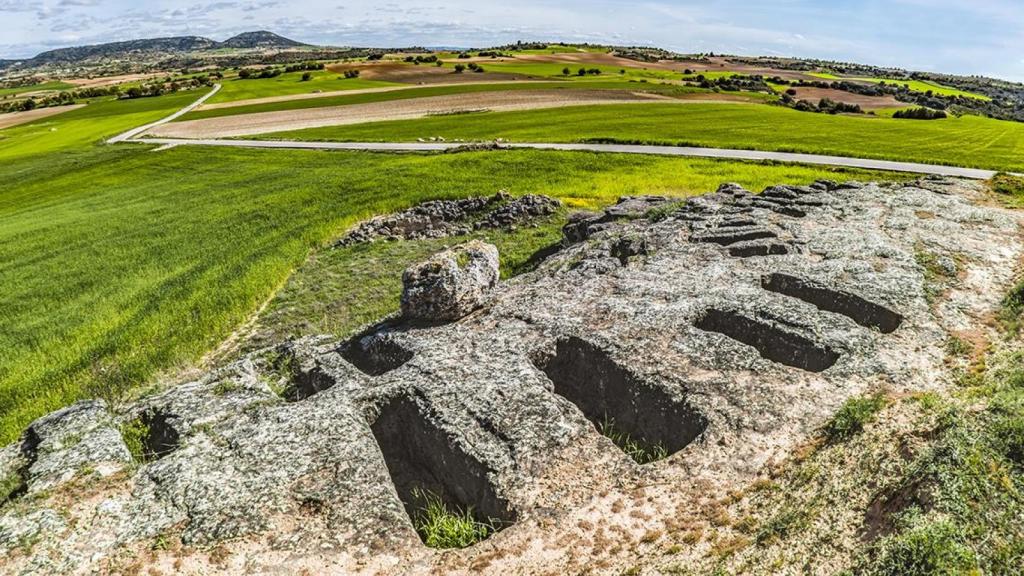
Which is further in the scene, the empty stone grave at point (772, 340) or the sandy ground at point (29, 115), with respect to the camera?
the sandy ground at point (29, 115)

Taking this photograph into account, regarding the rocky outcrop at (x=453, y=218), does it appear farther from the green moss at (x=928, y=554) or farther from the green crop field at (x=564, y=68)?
the green crop field at (x=564, y=68)

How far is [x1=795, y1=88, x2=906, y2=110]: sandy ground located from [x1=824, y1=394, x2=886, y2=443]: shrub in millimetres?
92438

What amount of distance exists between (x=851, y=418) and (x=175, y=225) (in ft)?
125

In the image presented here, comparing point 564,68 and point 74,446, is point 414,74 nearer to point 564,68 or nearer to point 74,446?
point 564,68

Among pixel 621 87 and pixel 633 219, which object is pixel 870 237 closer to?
pixel 633 219

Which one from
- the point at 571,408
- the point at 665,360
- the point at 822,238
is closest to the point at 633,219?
the point at 822,238

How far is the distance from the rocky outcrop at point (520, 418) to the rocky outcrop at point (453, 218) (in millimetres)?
14055

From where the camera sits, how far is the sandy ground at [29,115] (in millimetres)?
98750

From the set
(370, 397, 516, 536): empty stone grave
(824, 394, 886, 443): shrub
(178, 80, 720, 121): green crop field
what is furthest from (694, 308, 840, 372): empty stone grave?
(178, 80, 720, 121): green crop field

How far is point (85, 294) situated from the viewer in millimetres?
25844

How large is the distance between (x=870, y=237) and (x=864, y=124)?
5759cm

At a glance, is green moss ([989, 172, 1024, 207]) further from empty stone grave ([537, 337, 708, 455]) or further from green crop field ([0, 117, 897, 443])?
empty stone grave ([537, 337, 708, 455])

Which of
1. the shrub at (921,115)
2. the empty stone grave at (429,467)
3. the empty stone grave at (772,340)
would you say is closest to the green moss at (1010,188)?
the empty stone grave at (772,340)

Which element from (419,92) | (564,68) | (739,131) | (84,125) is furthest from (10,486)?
(564,68)
